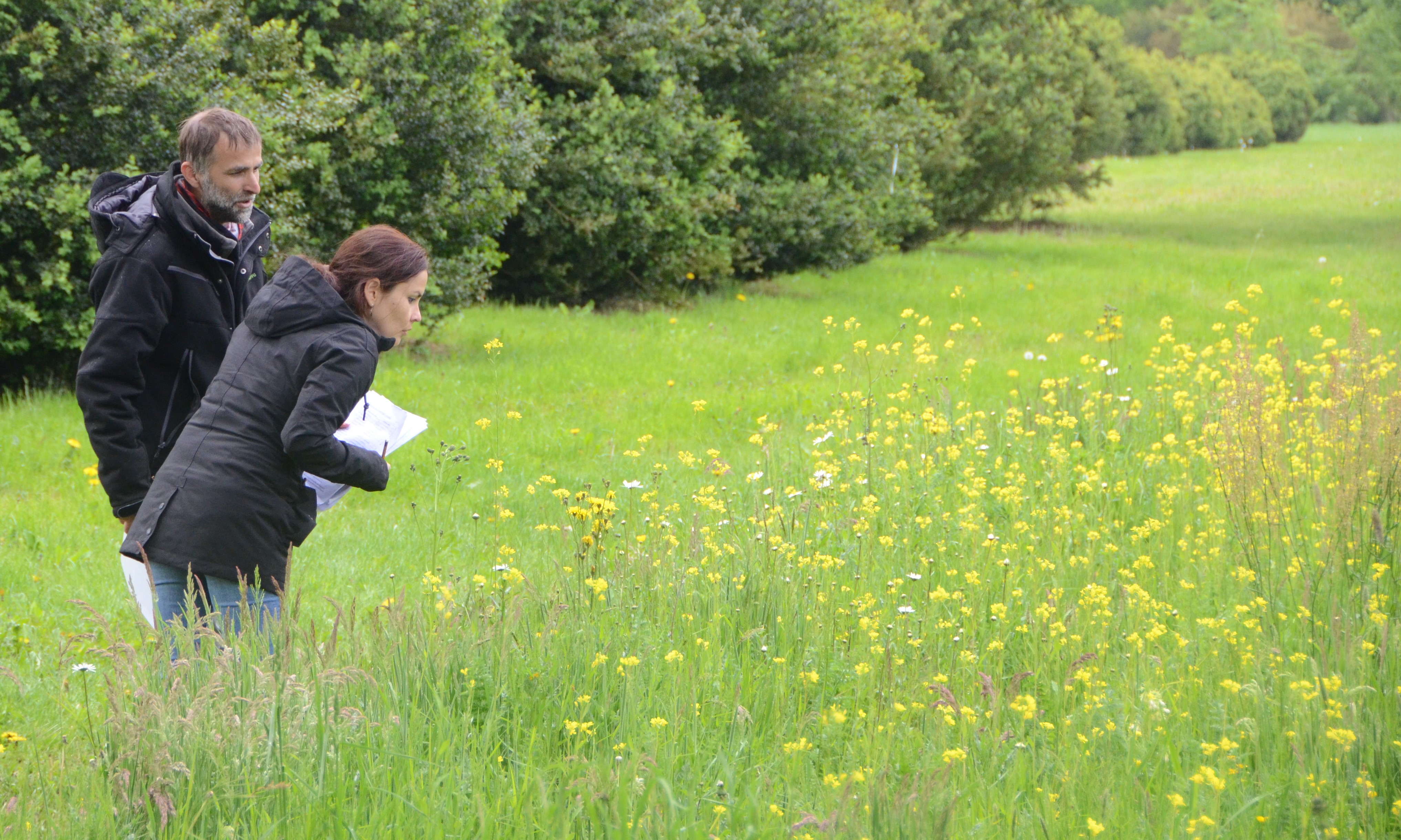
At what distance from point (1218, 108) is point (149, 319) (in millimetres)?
61338

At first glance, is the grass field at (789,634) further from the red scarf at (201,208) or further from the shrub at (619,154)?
the shrub at (619,154)

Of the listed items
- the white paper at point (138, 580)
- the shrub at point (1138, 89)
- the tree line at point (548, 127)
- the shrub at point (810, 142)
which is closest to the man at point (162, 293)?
the white paper at point (138, 580)

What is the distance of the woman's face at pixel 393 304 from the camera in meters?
3.59

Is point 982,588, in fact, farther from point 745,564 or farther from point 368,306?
point 368,306

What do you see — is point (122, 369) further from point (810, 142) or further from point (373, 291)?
point (810, 142)

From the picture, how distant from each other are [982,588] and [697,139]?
11.5 metres

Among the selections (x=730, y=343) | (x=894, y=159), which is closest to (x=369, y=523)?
(x=730, y=343)

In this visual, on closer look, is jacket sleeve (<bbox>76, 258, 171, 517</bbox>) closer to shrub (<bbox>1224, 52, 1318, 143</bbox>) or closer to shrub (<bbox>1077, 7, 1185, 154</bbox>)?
shrub (<bbox>1077, 7, 1185, 154</bbox>)

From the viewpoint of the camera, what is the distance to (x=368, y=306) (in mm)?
3604

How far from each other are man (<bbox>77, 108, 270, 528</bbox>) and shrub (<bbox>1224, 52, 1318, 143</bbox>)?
225 ft

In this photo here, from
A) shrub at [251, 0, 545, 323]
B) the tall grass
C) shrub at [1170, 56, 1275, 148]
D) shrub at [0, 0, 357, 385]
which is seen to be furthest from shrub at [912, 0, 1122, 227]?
shrub at [1170, 56, 1275, 148]

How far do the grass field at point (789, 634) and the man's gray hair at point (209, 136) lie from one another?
1414 mm

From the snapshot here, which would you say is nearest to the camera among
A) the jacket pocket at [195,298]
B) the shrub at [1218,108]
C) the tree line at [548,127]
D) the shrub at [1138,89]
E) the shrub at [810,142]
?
the jacket pocket at [195,298]

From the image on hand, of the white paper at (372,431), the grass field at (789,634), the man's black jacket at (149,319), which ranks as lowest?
the grass field at (789,634)
